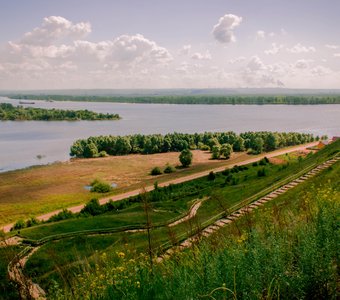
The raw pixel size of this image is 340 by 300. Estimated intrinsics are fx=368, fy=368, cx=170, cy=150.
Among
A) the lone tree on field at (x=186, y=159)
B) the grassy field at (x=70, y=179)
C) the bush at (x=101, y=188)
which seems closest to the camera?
the grassy field at (x=70, y=179)

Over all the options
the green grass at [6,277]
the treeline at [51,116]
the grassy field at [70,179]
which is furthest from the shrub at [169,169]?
the treeline at [51,116]

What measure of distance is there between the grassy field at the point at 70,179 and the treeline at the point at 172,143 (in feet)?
13.4

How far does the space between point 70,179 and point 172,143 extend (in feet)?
110

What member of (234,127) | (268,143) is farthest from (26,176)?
(234,127)

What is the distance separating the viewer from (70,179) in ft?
199

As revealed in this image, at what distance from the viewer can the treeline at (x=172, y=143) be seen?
82500 millimetres

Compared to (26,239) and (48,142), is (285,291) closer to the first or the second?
(26,239)

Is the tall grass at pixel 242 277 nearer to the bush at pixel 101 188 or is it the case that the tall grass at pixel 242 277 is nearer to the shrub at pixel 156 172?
the bush at pixel 101 188

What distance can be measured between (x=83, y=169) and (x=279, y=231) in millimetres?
64552

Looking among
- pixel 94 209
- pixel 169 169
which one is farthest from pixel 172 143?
pixel 94 209

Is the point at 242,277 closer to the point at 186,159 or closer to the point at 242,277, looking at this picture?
the point at 242,277

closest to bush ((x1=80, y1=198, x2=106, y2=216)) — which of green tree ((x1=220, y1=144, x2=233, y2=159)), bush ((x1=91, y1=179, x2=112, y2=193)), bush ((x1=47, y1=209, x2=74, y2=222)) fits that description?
bush ((x1=47, y1=209, x2=74, y2=222))

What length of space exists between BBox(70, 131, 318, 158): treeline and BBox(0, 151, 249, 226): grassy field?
4073mm

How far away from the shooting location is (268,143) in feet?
279
